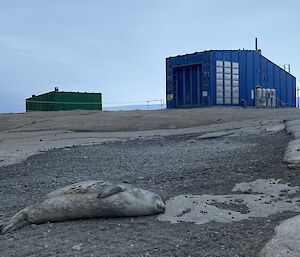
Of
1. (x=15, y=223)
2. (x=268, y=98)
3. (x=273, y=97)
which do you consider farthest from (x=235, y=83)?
(x=15, y=223)

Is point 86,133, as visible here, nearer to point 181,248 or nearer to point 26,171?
point 26,171

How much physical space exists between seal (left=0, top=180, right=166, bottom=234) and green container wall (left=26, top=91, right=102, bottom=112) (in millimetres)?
28149

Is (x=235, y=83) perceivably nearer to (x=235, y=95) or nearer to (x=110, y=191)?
(x=235, y=95)

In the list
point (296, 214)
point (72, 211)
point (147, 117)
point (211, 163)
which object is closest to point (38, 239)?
point (72, 211)

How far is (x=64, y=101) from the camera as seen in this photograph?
3247 cm

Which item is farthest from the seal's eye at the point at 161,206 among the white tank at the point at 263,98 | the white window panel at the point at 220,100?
the white tank at the point at 263,98

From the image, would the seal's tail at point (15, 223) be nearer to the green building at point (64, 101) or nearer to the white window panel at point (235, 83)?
the white window panel at point (235, 83)

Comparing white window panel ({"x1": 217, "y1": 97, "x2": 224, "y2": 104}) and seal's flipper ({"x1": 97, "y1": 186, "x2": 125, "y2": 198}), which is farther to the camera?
white window panel ({"x1": 217, "y1": 97, "x2": 224, "y2": 104})

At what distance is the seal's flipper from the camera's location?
14.1 ft

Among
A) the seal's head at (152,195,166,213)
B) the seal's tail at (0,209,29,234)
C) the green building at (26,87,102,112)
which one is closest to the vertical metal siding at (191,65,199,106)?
the green building at (26,87,102,112)

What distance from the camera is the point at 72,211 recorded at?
14.2 ft

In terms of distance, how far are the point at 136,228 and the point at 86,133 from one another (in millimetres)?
11606

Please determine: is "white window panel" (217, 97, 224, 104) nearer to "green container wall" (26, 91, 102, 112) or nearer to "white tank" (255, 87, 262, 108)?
"white tank" (255, 87, 262, 108)

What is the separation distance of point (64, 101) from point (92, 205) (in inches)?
1138
